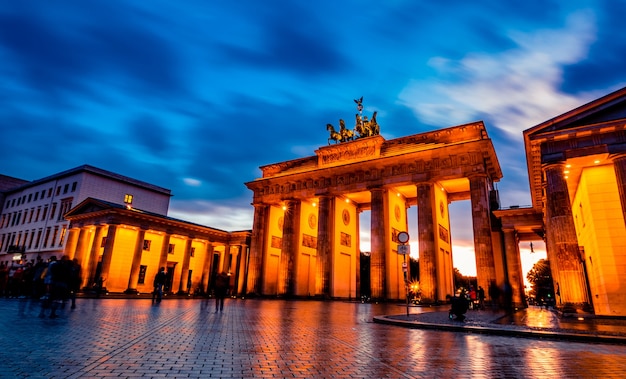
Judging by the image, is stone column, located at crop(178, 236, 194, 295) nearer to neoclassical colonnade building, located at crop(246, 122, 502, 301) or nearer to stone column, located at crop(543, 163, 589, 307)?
neoclassical colonnade building, located at crop(246, 122, 502, 301)

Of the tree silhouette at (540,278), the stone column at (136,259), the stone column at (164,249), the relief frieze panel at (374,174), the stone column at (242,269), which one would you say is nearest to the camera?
the relief frieze panel at (374,174)

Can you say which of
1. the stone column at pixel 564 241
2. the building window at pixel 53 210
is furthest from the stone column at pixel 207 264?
the stone column at pixel 564 241

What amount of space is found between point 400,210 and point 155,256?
32.6 metres

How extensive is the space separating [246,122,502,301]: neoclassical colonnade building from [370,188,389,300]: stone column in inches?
3.5

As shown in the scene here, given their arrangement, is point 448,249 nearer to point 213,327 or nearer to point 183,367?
point 213,327

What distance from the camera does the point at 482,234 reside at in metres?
26.8

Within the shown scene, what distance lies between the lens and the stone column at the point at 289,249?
117 feet

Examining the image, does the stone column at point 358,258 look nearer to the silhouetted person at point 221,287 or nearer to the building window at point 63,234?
the silhouetted person at point 221,287

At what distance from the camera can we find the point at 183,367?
463cm

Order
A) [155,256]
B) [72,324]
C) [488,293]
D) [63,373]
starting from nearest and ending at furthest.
→ [63,373], [72,324], [488,293], [155,256]

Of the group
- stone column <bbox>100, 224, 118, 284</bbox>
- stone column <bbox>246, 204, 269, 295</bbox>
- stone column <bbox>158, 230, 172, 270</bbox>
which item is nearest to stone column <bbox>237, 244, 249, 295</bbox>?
stone column <bbox>246, 204, 269, 295</bbox>

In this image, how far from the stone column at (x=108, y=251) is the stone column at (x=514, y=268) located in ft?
129

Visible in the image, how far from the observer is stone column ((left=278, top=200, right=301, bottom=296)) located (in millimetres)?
35531

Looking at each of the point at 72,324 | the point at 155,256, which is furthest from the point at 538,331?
the point at 155,256
